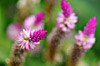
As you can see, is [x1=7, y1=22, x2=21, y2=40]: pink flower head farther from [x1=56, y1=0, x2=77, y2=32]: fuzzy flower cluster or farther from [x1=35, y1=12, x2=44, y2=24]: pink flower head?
[x1=56, y1=0, x2=77, y2=32]: fuzzy flower cluster

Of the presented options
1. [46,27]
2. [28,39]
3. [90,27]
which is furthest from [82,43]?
[46,27]

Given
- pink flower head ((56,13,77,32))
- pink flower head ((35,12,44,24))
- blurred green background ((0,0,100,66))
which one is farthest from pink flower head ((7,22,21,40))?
pink flower head ((56,13,77,32))

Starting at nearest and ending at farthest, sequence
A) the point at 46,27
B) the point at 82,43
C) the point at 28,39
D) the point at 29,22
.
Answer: the point at 28,39, the point at 82,43, the point at 29,22, the point at 46,27

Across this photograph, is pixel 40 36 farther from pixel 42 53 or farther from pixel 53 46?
pixel 42 53

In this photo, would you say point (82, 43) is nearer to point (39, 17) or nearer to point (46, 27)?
point (39, 17)

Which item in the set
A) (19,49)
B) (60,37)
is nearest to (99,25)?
(60,37)
